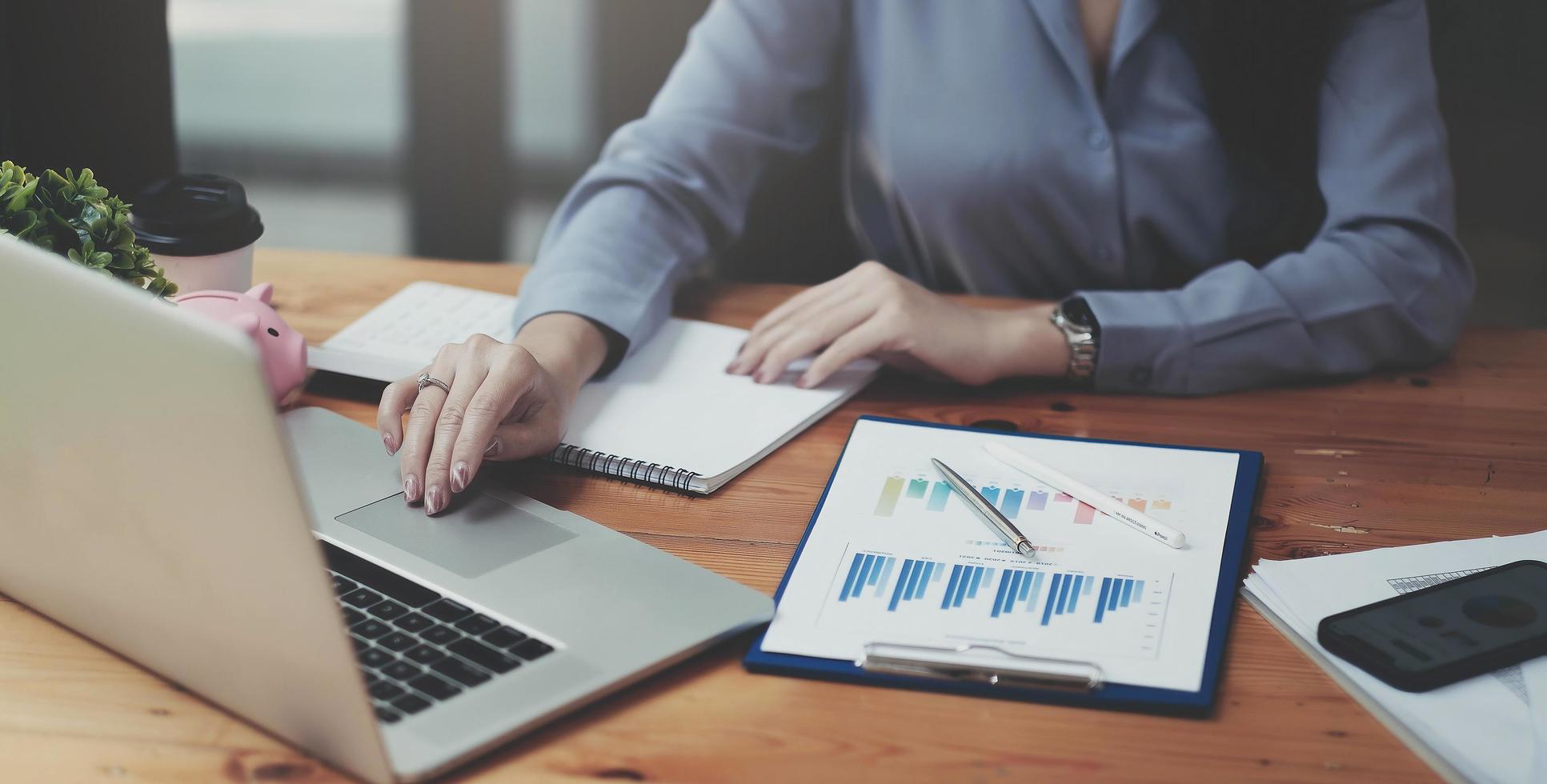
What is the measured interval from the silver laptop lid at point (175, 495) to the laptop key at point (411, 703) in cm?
3

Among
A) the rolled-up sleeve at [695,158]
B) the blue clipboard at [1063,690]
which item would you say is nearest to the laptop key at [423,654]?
the blue clipboard at [1063,690]

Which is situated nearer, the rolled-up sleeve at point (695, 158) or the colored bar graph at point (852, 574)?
the colored bar graph at point (852, 574)

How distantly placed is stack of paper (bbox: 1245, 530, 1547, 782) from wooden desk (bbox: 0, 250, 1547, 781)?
0.04 feet

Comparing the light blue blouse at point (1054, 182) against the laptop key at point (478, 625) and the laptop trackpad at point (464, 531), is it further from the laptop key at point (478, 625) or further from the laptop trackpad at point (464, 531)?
the laptop key at point (478, 625)

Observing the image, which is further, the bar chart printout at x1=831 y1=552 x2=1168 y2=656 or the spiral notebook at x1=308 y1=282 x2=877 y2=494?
the spiral notebook at x1=308 y1=282 x2=877 y2=494

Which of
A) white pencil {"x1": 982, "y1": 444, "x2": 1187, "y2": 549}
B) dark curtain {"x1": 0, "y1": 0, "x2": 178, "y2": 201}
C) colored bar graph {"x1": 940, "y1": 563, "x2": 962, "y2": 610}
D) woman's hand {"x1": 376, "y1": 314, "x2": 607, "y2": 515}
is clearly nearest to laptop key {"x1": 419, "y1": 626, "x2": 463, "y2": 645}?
woman's hand {"x1": 376, "y1": 314, "x2": 607, "y2": 515}

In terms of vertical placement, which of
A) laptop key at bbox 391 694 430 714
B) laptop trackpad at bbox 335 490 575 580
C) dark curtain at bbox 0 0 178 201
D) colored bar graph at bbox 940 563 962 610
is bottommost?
dark curtain at bbox 0 0 178 201

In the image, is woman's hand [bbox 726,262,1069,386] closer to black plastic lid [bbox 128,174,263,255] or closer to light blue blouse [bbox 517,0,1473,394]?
light blue blouse [bbox 517,0,1473,394]

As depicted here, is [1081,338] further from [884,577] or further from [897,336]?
[884,577]

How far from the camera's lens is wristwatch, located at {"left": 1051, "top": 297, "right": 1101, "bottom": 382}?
3.25 ft

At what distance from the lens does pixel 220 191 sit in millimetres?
1020

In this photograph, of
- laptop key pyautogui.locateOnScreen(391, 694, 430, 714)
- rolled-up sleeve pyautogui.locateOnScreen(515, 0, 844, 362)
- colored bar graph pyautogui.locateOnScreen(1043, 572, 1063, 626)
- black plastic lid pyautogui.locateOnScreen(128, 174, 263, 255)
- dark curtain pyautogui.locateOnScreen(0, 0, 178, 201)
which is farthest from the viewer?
dark curtain pyautogui.locateOnScreen(0, 0, 178, 201)

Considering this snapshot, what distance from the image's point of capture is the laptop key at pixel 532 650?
0.58 metres

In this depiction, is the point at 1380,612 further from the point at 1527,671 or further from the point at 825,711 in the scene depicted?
the point at 825,711
